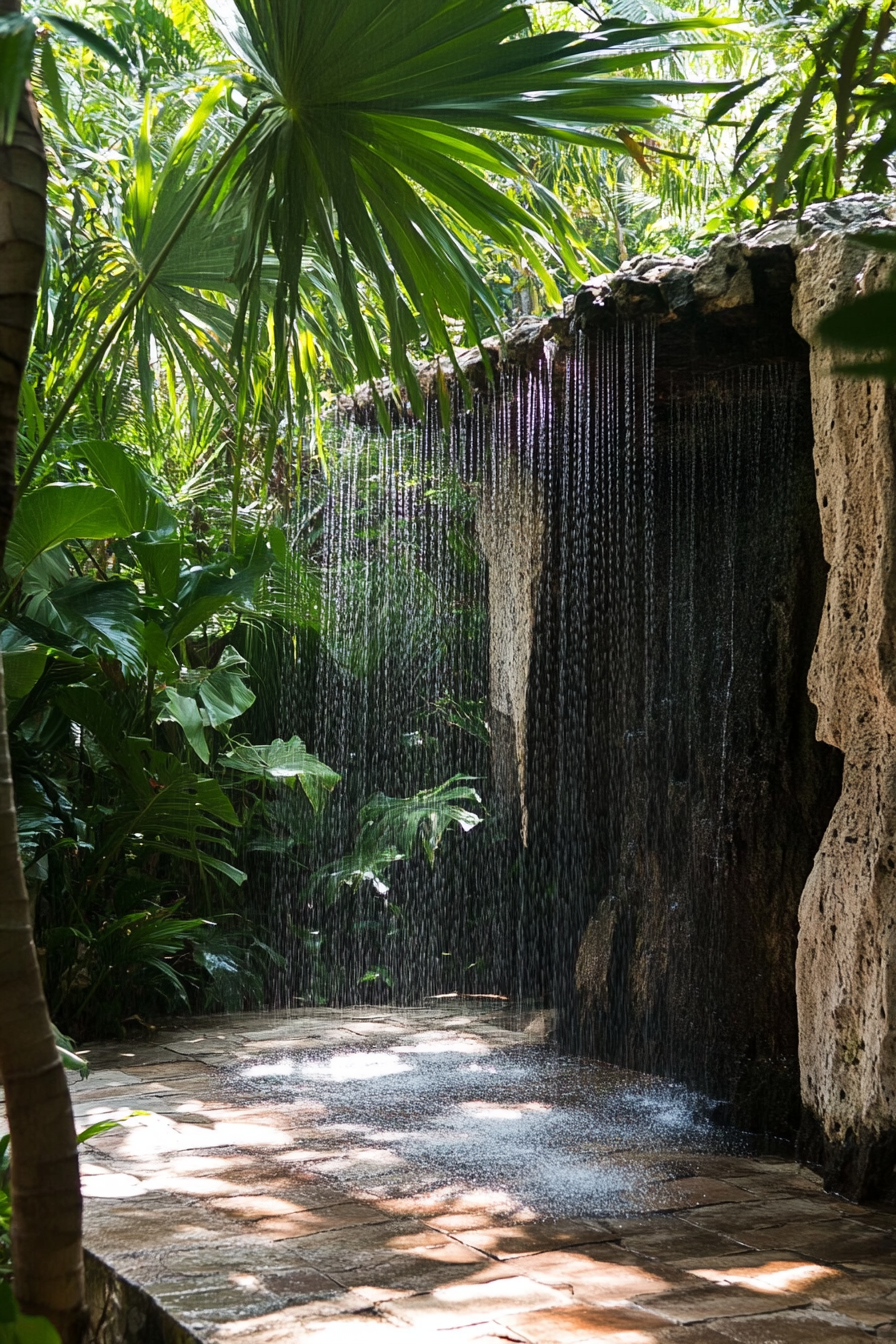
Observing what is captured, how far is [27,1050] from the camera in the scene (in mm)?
Result: 1818

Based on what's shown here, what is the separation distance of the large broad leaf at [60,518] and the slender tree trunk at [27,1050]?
2.70m

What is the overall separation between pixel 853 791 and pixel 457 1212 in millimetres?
1801

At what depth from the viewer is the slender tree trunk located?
71.7 inches

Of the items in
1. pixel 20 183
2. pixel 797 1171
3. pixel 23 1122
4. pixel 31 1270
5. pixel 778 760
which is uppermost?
pixel 20 183

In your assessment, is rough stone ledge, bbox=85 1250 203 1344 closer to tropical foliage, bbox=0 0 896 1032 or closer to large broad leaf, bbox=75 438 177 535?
tropical foliage, bbox=0 0 896 1032

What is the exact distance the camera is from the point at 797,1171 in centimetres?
406

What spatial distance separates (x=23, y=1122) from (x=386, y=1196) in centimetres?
198

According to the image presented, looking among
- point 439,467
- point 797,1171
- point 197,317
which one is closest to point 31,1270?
point 797,1171

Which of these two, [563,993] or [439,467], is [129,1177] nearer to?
[563,993]

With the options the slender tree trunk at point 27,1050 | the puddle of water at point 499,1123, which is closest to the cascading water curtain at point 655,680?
the puddle of water at point 499,1123

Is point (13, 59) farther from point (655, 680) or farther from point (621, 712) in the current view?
point (621, 712)

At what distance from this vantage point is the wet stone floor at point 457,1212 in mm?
2646

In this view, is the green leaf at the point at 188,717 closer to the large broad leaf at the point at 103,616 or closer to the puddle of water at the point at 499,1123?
the large broad leaf at the point at 103,616

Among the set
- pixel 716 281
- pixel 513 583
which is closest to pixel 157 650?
pixel 513 583
